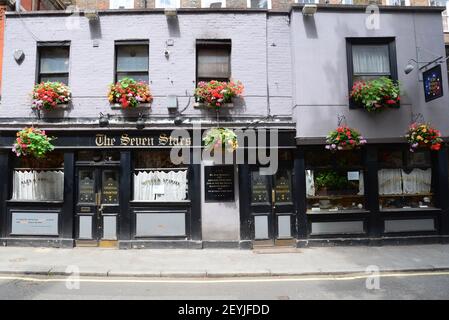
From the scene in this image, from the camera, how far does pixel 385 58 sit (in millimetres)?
11758

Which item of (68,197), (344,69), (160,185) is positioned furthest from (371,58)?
(68,197)

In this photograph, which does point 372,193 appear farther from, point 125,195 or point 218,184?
point 125,195

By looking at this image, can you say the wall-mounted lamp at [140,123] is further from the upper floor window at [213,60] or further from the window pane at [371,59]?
the window pane at [371,59]

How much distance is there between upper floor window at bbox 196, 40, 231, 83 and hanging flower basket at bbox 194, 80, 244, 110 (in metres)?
0.55

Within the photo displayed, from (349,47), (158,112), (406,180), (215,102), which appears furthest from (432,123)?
(158,112)

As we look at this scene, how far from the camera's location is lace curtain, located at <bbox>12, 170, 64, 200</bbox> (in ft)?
37.5

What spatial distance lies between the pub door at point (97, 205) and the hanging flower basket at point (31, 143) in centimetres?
131

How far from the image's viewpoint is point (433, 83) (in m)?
10.6

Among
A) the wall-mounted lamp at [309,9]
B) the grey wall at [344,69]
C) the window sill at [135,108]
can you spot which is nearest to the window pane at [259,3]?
the grey wall at [344,69]

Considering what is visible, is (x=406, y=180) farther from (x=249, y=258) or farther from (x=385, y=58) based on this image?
(x=249, y=258)

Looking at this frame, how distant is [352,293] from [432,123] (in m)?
7.43

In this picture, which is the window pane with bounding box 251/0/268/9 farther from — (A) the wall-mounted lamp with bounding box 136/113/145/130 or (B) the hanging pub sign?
(A) the wall-mounted lamp with bounding box 136/113/145/130

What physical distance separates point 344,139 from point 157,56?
6.63m

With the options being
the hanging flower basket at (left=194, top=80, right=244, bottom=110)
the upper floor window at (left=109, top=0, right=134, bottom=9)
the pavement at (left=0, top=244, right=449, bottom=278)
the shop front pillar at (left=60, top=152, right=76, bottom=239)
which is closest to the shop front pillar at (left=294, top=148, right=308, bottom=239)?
the pavement at (left=0, top=244, right=449, bottom=278)
